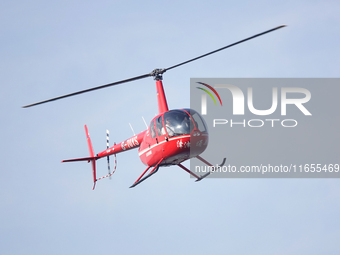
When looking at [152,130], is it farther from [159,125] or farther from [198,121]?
[198,121]

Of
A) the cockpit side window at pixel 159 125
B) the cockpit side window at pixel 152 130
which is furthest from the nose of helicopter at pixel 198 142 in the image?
the cockpit side window at pixel 152 130

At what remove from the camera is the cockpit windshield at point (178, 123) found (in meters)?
28.8

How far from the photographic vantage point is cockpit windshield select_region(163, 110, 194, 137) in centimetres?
2884

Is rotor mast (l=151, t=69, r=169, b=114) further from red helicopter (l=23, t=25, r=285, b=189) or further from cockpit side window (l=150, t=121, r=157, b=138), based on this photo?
cockpit side window (l=150, t=121, r=157, b=138)

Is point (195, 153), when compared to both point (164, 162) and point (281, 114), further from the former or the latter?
point (281, 114)

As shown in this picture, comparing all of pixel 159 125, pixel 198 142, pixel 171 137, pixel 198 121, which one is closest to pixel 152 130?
pixel 159 125

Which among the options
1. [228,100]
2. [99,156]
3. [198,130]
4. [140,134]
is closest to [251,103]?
[228,100]

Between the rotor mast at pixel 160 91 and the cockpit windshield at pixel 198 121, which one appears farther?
the rotor mast at pixel 160 91

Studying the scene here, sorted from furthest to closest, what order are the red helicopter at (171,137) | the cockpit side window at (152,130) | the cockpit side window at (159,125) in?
the cockpit side window at (152,130), the cockpit side window at (159,125), the red helicopter at (171,137)

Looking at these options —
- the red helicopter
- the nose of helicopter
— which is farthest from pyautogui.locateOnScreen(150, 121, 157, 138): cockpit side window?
the nose of helicopter

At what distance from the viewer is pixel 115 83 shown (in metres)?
29.8

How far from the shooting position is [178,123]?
1141 inches

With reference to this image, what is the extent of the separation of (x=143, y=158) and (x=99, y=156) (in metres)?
7.27

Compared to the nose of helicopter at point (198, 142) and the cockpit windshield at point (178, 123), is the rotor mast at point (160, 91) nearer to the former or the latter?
the cockpit windshield at point (178, 123)
